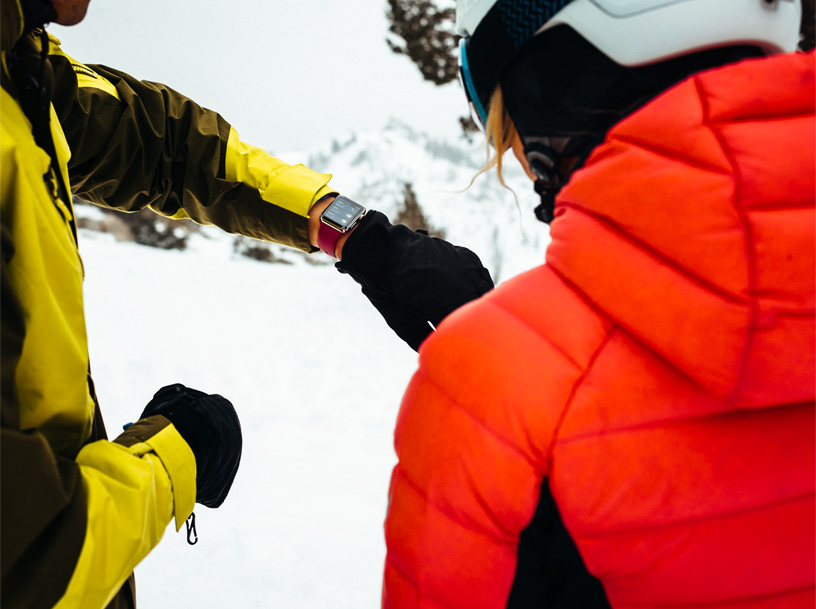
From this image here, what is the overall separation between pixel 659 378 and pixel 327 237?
4.07ft

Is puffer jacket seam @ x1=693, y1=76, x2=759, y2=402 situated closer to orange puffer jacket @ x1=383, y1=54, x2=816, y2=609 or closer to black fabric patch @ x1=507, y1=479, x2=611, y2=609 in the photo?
orange puffer jacket @ x1=383, y1=54, x2=816, y2=609

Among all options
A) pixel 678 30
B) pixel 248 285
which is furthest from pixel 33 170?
pixel 248 285

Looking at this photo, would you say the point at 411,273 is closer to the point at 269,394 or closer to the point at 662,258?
the point at 662,258

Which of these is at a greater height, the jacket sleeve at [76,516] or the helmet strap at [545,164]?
the helmet strap at [545,164]

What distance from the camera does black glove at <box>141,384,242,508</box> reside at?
129cm

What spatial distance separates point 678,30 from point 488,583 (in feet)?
2.84

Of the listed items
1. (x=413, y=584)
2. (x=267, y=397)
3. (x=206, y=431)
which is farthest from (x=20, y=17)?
(x=267, y=397)

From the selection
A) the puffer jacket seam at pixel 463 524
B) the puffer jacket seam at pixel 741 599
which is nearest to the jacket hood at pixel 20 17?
the puffer jacket seam at pixel 463 524

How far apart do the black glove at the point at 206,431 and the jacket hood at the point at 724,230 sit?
1.02m

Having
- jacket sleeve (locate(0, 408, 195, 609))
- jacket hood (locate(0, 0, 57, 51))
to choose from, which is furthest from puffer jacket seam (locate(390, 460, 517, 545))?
jacket hood (locate(0, 0, 57, 51))

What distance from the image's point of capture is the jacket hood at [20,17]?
0.84m

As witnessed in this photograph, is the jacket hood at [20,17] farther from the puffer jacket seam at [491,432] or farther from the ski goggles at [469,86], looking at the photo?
the puffer jacket seam at [491,432]

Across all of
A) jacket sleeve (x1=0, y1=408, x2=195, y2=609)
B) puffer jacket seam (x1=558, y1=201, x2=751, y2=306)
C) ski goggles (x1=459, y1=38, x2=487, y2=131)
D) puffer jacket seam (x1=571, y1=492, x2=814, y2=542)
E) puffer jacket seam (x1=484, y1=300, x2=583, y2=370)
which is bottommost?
jacket sleeve (x1=0, y1=408, x2=195, y2=609)

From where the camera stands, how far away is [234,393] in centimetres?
426
